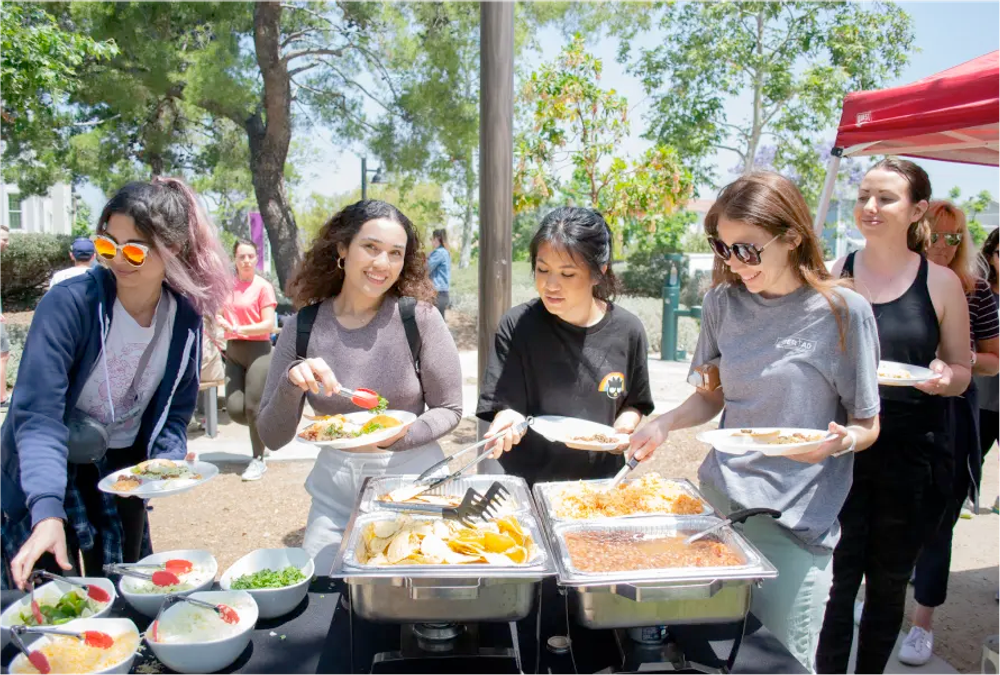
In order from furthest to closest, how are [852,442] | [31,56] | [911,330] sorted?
[31,56]
[911,330]
[852,442]

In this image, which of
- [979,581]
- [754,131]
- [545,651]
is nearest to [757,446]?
[545,651]

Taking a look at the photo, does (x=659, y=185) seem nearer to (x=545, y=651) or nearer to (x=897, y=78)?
(x=545, y=651)

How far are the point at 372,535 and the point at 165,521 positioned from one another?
3.52m

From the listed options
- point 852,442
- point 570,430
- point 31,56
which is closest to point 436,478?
point 570,430

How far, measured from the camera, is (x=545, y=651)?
4.95 ft

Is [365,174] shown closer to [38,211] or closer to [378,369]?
[378,369]

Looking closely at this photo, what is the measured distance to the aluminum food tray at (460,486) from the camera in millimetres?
1782

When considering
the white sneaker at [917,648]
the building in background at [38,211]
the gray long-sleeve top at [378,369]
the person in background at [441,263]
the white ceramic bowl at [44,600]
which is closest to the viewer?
the white ceramic bowl at [44,600]

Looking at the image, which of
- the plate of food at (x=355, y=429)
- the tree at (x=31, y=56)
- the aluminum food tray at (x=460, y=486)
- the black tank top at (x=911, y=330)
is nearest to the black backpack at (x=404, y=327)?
the plate of food at (x=355, y=429)

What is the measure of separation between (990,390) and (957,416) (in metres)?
1.05

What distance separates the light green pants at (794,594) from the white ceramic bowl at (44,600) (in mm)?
1470

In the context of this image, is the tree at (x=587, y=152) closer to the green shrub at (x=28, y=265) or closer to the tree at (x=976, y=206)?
the green shrub at (x=28, y=265)

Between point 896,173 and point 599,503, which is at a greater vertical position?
point 896,173

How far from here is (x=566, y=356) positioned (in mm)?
2248
